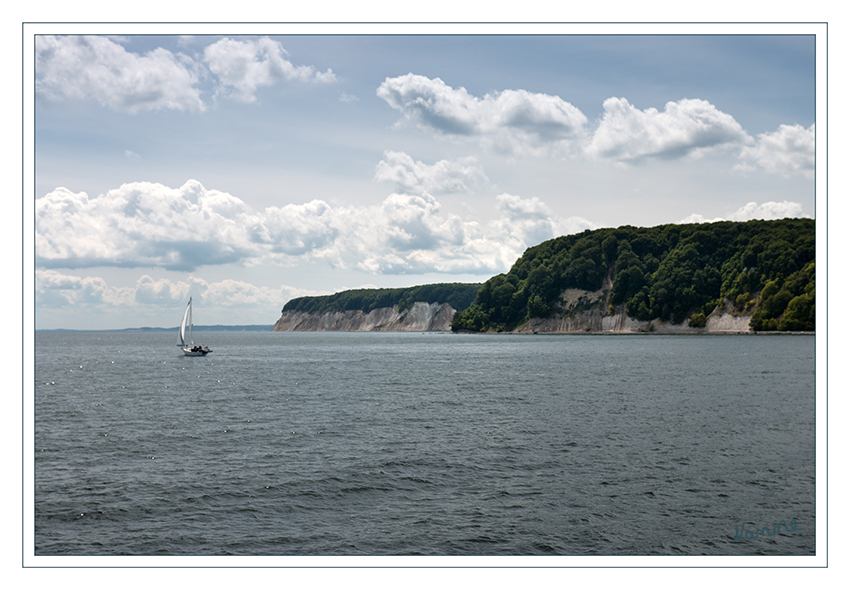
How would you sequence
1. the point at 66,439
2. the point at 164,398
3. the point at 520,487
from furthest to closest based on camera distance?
the point at 164,398, the point at 66,439, the point at 520,487

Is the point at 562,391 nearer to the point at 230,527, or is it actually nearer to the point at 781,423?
the point at 781,423

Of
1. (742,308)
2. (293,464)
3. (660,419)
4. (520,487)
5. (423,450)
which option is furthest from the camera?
(742,308)

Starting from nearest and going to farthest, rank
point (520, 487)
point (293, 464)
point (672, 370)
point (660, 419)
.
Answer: point (520, 487) < point (293, 464) < point (660, 419) < point (672, 370)

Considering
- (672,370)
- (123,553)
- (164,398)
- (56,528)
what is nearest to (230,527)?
(123,553)

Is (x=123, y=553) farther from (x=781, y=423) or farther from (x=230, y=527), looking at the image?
(x=781, y=423)

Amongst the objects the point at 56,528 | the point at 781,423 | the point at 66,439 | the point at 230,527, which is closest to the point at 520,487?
the point at 230,527

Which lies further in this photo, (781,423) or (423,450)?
(781,423)
